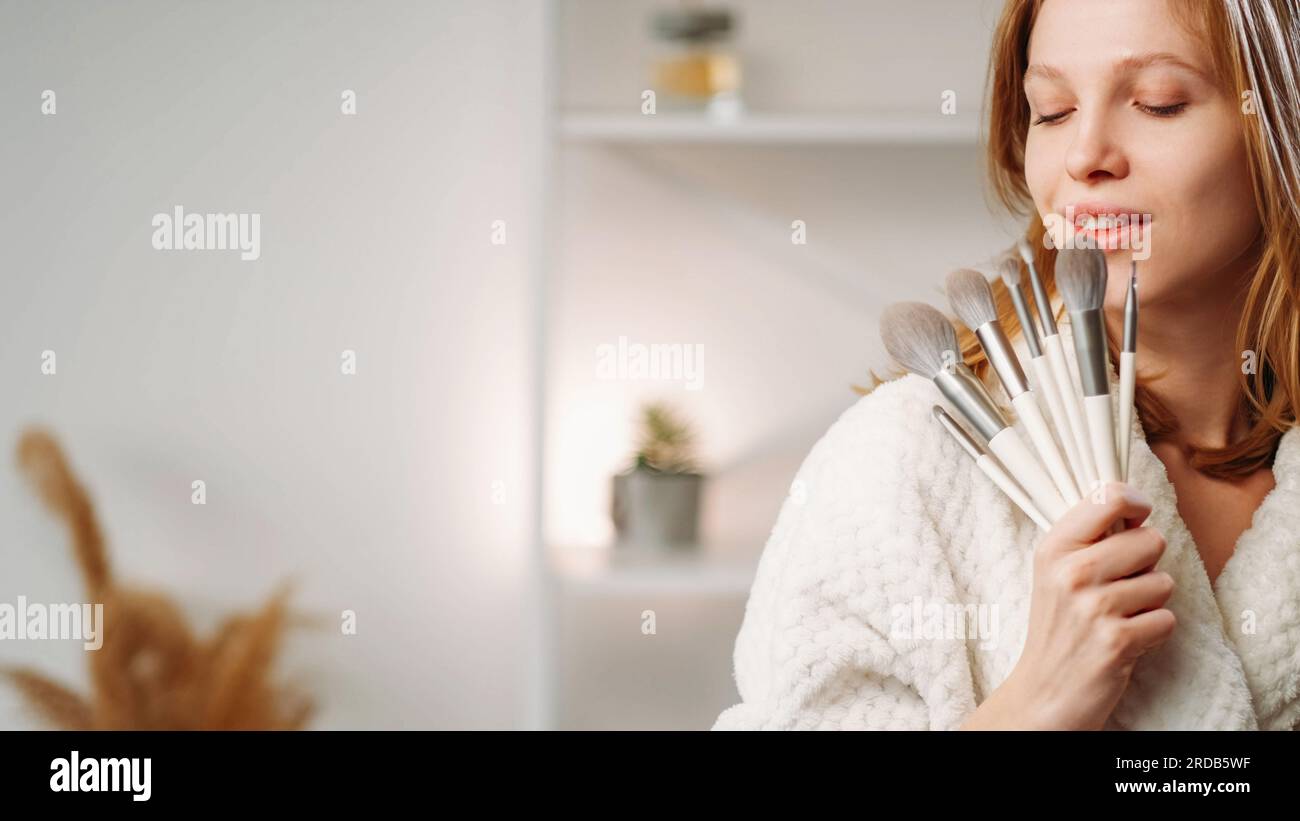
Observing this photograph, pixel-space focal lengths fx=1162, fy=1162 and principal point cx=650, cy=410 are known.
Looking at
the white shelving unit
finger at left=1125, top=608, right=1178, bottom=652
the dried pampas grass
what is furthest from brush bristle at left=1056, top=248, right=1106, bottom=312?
the dried pampas grass

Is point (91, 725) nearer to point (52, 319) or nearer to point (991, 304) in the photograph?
point (52, 319)

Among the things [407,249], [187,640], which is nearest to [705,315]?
[407,249]

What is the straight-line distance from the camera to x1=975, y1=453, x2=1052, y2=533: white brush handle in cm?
43

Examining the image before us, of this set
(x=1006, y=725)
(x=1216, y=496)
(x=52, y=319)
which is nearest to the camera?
(x=1006, y=725)

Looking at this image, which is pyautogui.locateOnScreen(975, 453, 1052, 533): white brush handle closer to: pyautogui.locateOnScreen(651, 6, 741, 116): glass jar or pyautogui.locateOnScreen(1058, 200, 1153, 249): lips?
pyautogui.locateOnScreen(1058, 200, 1153, 249): lips

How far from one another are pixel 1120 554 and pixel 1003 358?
8 cm

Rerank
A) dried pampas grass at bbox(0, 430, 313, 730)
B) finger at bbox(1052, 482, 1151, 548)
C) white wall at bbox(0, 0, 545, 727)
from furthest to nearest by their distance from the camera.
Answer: white wall at bbox(0, 0, 545, 727) → dried pampas grass at bbox(0, 430, 313, 730) → finger at bbox(1052, 482, 1151, 548)

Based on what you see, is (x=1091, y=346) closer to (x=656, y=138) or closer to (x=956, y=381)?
(x=956, y=381)

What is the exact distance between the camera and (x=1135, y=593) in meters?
0.40

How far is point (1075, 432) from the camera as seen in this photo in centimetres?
42

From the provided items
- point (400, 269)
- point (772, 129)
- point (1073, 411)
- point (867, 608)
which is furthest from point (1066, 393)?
point (400, 269)

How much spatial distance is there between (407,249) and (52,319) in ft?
1.11

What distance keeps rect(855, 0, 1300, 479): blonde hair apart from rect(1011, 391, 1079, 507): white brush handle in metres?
0.07

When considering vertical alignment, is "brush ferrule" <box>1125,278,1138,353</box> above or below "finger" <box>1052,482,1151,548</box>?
above
